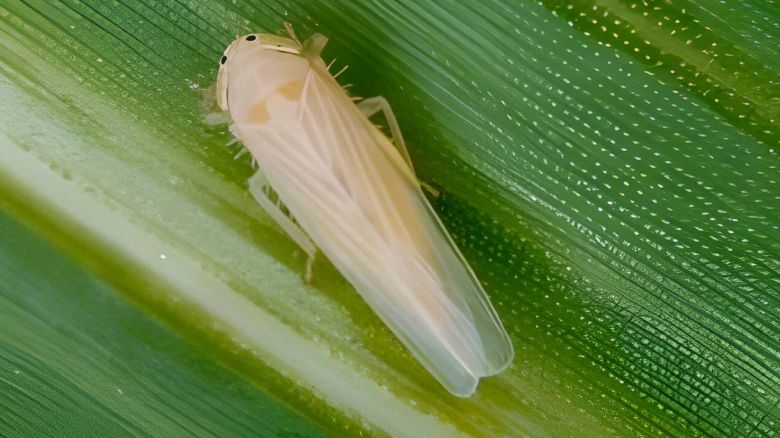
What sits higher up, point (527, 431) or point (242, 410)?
point (527, 431)

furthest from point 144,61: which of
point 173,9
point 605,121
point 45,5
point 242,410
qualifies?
point 605,121

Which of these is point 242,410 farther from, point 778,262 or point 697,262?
point 778,262

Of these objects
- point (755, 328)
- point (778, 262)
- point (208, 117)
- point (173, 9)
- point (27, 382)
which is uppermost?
point (778, 262)

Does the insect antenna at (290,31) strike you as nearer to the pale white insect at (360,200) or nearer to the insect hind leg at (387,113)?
the pale white insect at (360,200)

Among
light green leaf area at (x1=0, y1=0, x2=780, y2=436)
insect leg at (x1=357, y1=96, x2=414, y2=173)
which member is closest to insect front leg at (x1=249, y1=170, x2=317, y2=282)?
light green leaf area at (x1=0, y1=0, x2=780, y2=436)

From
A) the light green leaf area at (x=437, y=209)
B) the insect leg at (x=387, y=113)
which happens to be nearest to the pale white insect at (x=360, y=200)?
the insect leg at (x=387, y=113)

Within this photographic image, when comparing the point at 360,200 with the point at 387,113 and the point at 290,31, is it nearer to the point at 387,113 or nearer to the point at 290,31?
the point at 387,113

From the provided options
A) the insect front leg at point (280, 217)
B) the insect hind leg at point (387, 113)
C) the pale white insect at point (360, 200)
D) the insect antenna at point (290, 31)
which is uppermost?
the insect antenna at point (290, 31)
